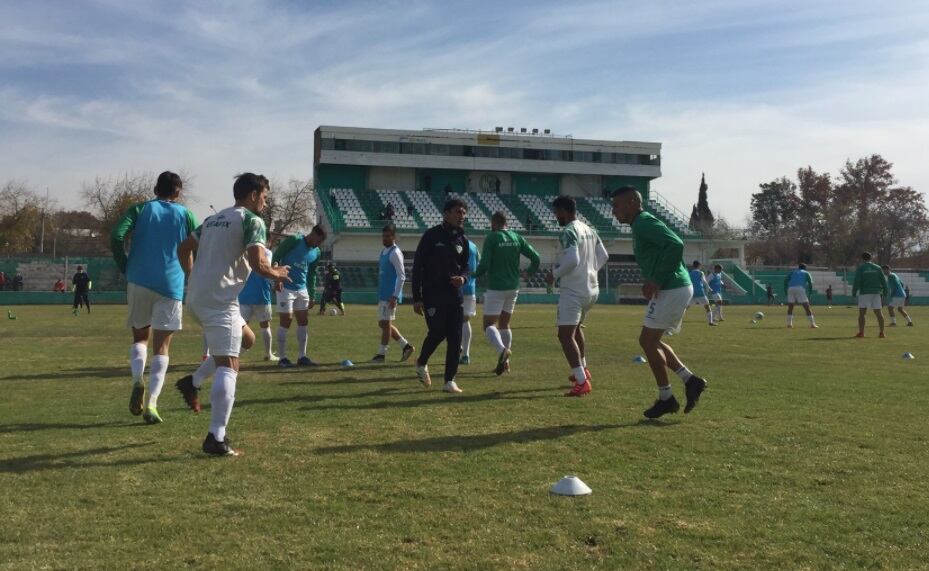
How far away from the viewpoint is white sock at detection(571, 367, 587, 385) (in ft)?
27.2

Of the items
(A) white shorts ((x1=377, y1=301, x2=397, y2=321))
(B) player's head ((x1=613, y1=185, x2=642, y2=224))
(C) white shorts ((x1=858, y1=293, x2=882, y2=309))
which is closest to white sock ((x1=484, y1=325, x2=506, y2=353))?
(A) white shorts ((x1=377, y1=301, x2=397, y2=321))

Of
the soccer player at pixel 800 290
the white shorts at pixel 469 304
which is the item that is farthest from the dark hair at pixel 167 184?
the soccer player at pixel 800 290

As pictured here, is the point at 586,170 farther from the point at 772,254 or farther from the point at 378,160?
the point at 772,254

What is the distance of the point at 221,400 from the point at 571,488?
256cm

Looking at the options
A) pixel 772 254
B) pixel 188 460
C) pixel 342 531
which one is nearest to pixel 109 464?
pixel 188 460

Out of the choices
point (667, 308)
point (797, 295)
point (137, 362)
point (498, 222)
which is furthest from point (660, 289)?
point (797, 295)

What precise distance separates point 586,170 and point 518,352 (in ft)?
173

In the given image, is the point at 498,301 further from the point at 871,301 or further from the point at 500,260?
the point at 871,301

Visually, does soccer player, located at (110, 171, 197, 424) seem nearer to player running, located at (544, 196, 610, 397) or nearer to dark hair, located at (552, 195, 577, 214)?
player running, located at (544, 196, 610, 397)

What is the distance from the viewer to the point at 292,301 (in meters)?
11.6

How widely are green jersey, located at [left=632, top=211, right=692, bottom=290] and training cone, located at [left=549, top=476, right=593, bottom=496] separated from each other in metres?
2.98

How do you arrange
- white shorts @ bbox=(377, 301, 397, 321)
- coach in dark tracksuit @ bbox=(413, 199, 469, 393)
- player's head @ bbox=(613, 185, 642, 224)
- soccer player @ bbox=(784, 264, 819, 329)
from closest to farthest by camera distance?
player's head @ bbox=(613, 185, 642, 224) → coach in dark tracksuit @ bbox=(413, 199, 469, 393) → white shorts @ bbox=(377, 301, 397, 321) → soccer player @ bbox=(784, 264, 819, 329)

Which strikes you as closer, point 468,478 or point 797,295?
point 468,478

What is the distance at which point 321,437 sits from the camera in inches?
237
